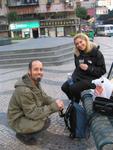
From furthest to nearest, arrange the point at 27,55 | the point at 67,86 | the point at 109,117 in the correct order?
1. the point at 27,55
2. the point at 67,86
3. the point at 109,117

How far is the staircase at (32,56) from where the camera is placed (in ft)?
39.2

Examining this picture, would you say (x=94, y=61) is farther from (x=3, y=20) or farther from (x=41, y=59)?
(x=3, y=20)

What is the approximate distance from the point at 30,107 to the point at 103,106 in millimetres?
964

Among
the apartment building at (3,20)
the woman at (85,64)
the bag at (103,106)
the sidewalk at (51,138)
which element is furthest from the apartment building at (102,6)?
the bag at (103,106)

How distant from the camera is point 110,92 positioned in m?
3.95

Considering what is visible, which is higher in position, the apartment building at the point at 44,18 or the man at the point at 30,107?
the man at the point at 30,107

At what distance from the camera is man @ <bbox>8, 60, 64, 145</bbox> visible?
4375 mm

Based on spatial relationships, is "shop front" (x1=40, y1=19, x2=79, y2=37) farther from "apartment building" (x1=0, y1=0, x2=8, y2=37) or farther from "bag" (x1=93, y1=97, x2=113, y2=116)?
"bag" (x1=93, y1=97, x2=113, y2=116)

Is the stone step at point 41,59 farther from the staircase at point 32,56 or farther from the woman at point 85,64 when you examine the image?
the woman at point 85,64

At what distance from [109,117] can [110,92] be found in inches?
11.1

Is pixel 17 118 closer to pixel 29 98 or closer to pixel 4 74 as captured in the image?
pixel 29 98

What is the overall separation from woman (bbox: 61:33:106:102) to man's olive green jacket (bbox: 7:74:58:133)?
3.35 feet

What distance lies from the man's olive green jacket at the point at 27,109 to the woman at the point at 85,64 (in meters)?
1.02

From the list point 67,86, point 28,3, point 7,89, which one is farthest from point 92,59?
point 28,3
